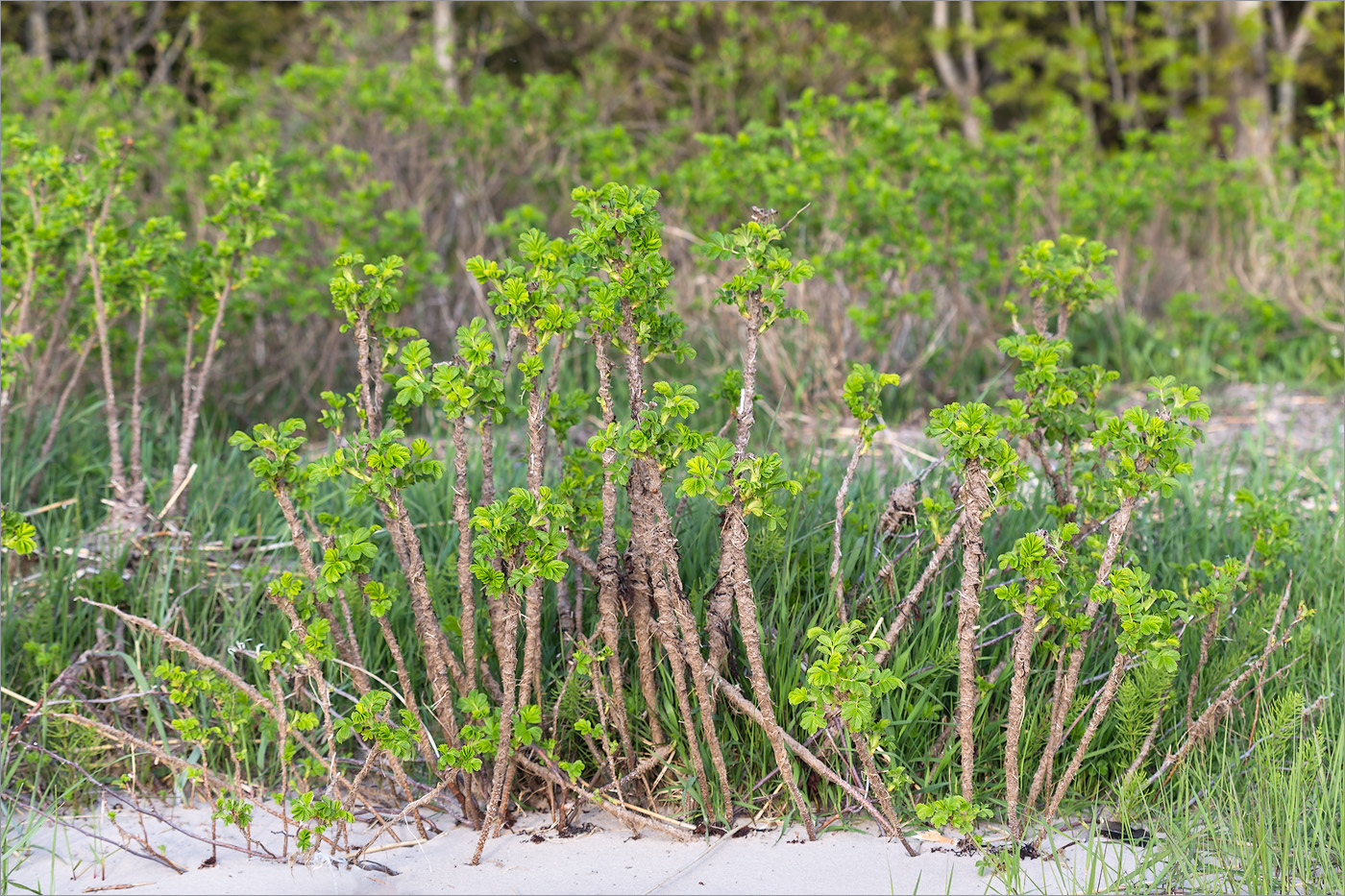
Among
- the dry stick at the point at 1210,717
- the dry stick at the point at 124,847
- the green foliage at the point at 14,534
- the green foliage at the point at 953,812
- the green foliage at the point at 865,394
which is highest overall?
the green foliage at the point at 865,394

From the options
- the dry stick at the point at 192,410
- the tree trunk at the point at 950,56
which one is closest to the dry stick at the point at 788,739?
the dry stick at the point at 192,410

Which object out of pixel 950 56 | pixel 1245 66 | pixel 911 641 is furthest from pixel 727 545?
pixel 950 56

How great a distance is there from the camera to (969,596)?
213cm

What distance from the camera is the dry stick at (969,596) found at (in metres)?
2.07

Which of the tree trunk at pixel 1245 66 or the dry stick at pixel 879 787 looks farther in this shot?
the tree trunk at pixel 1245 66

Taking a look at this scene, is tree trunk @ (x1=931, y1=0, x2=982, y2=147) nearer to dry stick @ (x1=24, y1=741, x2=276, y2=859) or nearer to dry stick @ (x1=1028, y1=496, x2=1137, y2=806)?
dry stick @ (x1=1028, y1=496, x2=1137, y2=806)

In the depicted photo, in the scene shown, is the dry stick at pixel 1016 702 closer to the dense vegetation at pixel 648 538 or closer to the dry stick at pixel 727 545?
the dense vegetation at pixel 648 538

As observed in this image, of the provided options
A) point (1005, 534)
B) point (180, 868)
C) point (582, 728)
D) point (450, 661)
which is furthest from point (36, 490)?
point (1005, 534)

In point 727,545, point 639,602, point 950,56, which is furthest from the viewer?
point 950,56

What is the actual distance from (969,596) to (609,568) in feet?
2.36

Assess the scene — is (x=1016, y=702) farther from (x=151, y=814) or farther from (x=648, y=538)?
(x=151, y=814)

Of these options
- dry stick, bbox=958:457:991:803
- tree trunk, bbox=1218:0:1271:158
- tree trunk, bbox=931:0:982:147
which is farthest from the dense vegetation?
tree trunk, bbox=931:0:982:147

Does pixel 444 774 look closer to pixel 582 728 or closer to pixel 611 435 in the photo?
pixel 582 728

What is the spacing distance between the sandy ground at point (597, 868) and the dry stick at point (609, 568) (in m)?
0.26
